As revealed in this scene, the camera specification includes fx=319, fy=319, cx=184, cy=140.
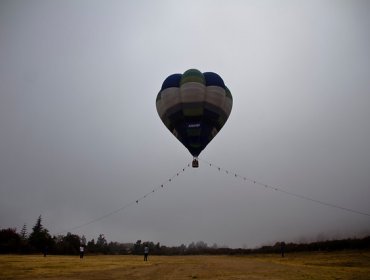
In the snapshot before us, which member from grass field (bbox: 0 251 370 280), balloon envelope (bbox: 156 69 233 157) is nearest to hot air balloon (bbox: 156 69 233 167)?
balloon envelope (bbox: 156 69 233 157)

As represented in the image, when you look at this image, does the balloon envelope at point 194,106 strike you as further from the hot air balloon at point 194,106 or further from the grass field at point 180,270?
the grass field at point 180,270

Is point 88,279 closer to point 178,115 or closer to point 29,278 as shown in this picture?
point 29,278

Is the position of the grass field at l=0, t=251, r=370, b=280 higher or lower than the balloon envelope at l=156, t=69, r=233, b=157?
lower

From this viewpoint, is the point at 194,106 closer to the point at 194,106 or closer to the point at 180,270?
the point at 194,106

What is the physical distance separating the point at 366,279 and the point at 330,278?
165cm

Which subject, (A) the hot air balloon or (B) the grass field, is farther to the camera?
(A) the hot air balloon

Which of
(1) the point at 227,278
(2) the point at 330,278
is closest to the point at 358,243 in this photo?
(2) the point at 330,278

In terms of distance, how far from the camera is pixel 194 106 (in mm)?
33938

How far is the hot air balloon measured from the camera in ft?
111

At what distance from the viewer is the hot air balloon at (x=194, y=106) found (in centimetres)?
3381

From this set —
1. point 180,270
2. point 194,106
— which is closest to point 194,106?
point 194,106

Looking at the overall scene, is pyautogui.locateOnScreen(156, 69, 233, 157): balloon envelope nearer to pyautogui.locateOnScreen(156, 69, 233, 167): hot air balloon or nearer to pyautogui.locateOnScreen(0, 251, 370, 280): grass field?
pyautogui.locateOnScreen(156, 69, 233, 167): hot air balloon

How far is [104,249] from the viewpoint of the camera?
225 feet

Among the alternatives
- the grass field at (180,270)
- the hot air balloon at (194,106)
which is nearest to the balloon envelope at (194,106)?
the hot air balloon at (194,106)
